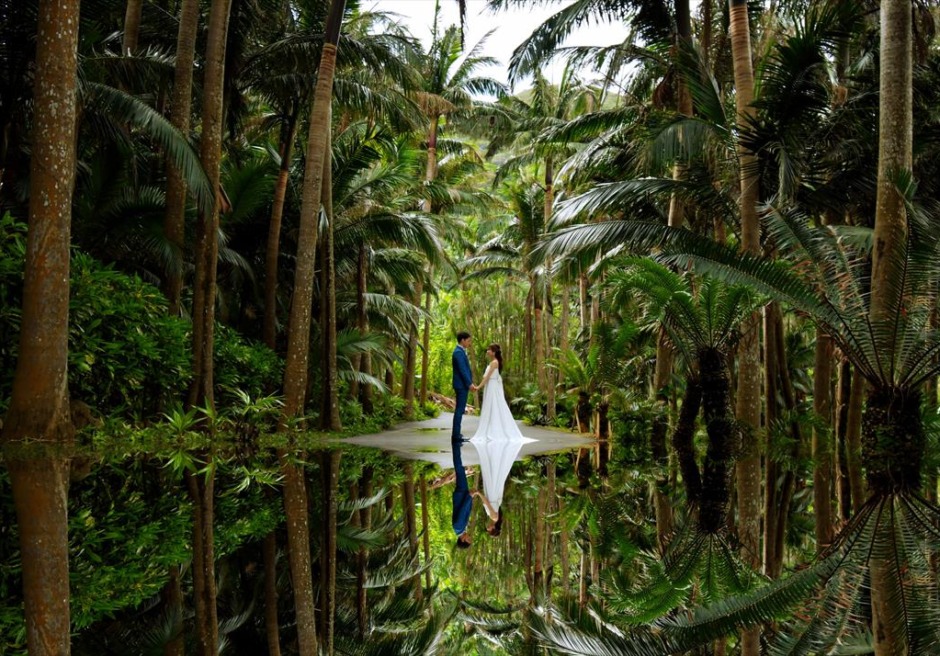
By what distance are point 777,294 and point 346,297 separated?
15.2 m

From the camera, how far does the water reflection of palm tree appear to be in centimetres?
806

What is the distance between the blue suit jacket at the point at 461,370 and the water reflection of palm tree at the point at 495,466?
1.30 m

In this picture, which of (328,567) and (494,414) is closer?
(328,567)

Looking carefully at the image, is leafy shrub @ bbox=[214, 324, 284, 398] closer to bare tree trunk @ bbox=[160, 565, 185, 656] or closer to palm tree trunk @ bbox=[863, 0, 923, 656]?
palm tree trunk @ bbox=[863, 0, 923, 656]

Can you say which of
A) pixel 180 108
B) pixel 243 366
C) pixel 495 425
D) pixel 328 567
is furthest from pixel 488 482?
pixel 243 366

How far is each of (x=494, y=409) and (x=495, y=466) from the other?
4258mm

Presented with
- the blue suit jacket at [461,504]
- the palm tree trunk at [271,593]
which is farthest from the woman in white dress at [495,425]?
the palm tree trunk at [271,593]

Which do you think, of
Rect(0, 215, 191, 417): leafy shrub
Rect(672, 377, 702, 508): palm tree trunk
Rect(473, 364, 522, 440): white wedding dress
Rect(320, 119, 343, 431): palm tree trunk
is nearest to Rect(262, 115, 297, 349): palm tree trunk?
Rect(320, 119, 343, 431): palm tree trunk

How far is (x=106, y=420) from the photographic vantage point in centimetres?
1207

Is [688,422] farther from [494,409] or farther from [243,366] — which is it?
[243,366]

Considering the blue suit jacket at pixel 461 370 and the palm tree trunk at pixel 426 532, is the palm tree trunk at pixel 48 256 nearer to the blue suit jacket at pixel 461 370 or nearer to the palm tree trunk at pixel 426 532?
the palm tree trunk at pixel 426 532

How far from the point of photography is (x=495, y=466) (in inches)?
500

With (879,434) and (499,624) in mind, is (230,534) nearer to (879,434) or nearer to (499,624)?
(499,624)

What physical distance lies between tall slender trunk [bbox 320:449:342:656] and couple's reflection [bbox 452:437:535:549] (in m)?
1.03
